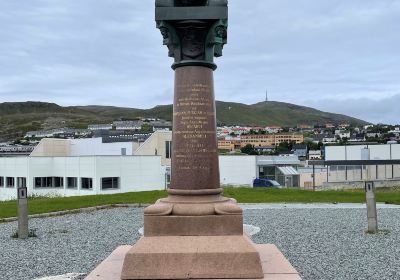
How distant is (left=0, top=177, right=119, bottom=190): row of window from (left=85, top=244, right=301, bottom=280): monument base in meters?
36.2

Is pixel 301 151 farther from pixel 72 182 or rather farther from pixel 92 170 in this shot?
pixel 92 170

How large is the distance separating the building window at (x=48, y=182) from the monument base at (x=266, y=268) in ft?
137

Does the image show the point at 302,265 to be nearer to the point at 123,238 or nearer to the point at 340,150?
the point at 123,238

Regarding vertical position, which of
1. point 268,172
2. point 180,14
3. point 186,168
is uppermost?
point 180,14

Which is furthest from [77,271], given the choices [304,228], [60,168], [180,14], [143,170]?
[60,168]

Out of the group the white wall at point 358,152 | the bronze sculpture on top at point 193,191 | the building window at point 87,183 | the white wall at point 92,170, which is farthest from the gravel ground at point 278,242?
the white wall at point 358,152

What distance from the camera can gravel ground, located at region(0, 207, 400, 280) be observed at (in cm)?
922

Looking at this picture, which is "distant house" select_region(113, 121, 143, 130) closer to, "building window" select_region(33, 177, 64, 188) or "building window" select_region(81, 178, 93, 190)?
"building window" select_region(33, 177, 64, 188)

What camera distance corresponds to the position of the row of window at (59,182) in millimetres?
44450

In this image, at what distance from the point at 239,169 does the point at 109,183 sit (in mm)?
14520

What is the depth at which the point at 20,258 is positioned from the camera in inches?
410

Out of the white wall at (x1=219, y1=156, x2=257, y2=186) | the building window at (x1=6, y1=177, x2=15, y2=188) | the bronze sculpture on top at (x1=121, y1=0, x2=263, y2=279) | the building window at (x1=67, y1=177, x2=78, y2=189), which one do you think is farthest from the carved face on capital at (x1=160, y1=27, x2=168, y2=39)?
the building window at (x1=6, y1=177, x2=15, y2=188)

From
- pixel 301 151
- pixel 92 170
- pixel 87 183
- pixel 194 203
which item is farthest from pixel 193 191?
pixel 301 151

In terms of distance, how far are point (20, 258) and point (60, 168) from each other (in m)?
38.9
